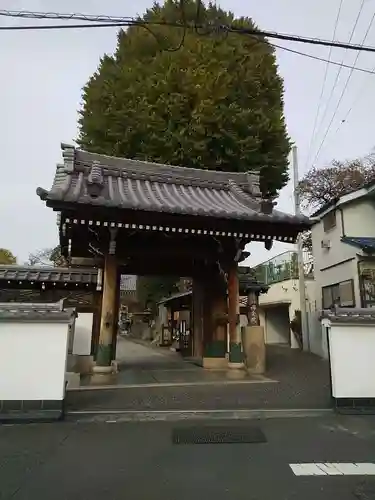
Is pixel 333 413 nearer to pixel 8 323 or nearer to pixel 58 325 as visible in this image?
pixel 58 325

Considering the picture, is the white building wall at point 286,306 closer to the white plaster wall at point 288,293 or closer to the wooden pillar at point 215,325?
the white plaster wall at point 288,293

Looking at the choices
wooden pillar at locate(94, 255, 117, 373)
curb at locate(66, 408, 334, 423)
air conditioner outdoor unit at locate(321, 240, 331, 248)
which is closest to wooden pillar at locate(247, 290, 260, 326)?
air conditioner outdoor unit at locate(321, 240, 331, 248)

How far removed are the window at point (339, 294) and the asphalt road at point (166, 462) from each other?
9.11 metres

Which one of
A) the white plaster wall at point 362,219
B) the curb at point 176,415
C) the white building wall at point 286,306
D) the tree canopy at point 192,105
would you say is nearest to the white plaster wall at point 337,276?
the white building wall at point 286,306

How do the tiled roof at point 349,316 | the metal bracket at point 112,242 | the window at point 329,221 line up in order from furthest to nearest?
the window at point 329,221
the metal bracket at point 112,242
the tiled roof at point 349,316

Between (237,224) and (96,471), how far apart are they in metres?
6.80

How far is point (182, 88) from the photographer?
56.0 ft

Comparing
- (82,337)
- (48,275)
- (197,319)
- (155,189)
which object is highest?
(155,189)

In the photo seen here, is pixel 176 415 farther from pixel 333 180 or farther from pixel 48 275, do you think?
pixel 333 180

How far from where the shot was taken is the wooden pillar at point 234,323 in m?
9.84

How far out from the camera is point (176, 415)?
246 inches

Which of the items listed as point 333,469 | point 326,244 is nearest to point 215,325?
point 326,244

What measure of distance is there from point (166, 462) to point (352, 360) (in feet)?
12.6

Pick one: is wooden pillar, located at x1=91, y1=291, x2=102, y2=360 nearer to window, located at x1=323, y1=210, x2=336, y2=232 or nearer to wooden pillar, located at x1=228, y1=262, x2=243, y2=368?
wooden pillar, located at x1=228, y1=262, x2=243, y2=368
